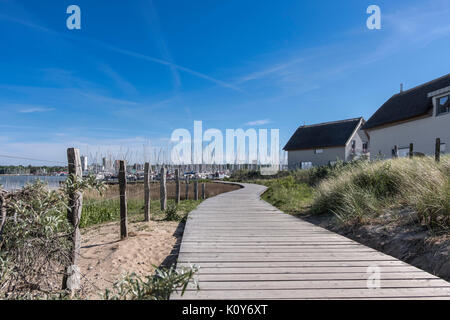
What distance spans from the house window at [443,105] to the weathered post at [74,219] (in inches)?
722

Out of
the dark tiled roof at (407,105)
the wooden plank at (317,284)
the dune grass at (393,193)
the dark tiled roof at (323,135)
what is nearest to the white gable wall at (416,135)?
the dark tiled roof at (407,105)

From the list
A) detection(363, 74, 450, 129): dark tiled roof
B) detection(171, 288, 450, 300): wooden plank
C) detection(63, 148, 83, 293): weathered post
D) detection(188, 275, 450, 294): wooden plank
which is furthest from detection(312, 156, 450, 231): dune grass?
detection(363, 74, 450, 129): dark tiled roof

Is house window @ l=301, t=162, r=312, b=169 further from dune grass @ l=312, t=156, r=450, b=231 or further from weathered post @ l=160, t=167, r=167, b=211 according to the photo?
weathered post @ l=160, t=167, r=167, b=211

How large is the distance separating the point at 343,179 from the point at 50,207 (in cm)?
794

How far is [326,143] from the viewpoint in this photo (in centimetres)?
2880

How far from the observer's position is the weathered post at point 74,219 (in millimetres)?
2943

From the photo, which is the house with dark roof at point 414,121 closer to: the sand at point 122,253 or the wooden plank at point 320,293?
the wooden plank at point 320,293

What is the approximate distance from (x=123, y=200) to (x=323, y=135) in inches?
1132

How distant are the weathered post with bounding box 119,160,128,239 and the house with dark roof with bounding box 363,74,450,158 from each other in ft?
40.0

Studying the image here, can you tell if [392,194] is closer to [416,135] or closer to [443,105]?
[443,105]

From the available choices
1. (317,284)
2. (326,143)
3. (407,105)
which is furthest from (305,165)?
(317,284)

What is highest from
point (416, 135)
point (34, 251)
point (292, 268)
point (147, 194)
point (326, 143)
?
point (326, 143)
